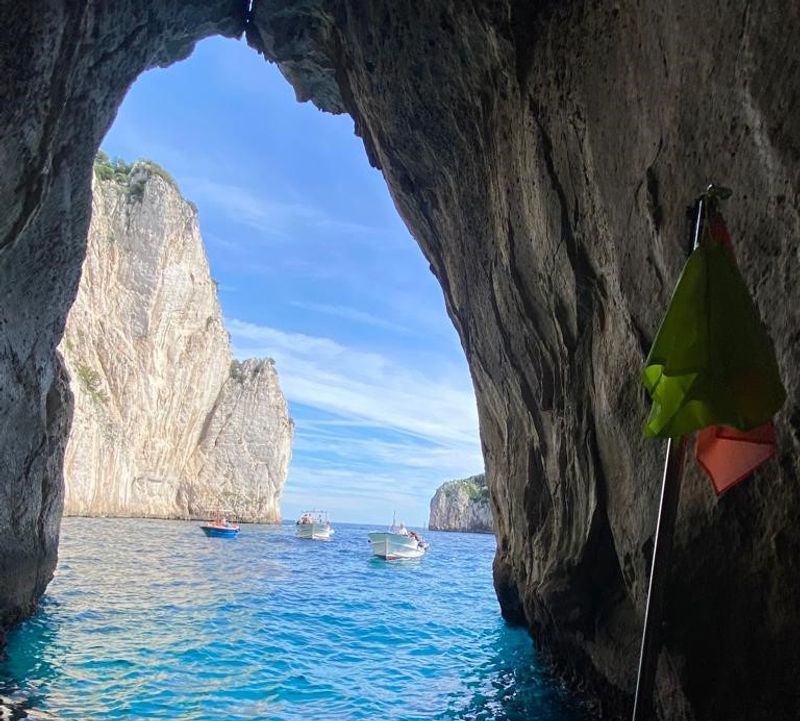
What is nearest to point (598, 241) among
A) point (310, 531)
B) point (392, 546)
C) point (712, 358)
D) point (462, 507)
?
point (712, 358)

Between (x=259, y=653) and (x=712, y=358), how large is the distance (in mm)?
9972

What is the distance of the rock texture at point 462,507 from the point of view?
11312 centimetres

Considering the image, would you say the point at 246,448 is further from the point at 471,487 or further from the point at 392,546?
the point at 471,487

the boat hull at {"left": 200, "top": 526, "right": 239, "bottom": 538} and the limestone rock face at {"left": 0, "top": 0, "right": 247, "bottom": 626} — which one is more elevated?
the limestone rock face at {"left": 0, "top": 0, "right": 247, "bottom": 626}

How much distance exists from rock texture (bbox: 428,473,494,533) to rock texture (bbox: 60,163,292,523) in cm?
4899

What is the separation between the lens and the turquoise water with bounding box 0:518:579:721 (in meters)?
7.63

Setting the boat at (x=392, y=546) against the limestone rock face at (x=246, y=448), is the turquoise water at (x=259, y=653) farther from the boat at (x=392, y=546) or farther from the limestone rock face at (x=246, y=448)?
the limestone rock face at (x=246, y=448)

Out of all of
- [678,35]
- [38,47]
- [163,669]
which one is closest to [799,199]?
[678,35]

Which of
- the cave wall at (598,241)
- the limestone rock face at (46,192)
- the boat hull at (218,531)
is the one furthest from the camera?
the boat hull at (218,531)

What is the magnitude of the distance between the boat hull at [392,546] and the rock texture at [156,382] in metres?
31.3

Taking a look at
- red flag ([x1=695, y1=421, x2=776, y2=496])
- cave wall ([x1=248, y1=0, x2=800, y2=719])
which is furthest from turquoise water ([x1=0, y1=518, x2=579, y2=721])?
red flag ([x1=695, y1=421, x2=776, y2=496])

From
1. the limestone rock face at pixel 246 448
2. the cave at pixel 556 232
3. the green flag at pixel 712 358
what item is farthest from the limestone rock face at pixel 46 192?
the limestone rock face at pixel 246 448

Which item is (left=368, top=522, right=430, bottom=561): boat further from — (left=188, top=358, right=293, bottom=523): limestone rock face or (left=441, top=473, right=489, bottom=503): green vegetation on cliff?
(left=441, top=473, right=489, bottom=503): green vegetation on cliff

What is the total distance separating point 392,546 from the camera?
33.2 m
